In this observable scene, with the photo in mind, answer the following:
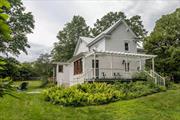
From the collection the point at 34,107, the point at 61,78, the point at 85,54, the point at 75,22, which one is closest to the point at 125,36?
the point at 85,54

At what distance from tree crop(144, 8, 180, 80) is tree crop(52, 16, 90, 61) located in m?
15.0

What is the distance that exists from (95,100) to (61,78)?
736 inches

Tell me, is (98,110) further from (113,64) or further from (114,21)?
(114,21)

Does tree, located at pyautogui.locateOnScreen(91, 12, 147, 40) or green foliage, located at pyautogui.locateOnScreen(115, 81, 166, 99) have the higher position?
tree, located at pyautogui.locateOnScreen(91, 12, 147, 40)

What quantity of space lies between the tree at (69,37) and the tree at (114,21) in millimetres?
1882

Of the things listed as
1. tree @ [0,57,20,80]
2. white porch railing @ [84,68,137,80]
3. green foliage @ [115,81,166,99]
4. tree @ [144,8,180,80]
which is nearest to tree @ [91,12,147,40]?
tree @ [144,8,180,80]

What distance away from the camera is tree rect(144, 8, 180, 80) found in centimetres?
3121

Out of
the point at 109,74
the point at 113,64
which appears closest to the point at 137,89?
the point at 109,74

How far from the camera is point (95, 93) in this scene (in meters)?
18.4

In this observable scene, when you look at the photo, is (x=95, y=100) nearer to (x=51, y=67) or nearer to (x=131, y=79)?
(x=131, y=79)

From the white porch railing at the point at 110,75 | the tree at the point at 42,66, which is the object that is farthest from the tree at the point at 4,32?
the tree at the point at 42,66

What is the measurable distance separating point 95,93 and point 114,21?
2986 centimetres

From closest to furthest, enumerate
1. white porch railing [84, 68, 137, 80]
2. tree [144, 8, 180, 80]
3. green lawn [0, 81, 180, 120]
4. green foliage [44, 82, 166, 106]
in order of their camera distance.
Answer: green lawn [0, 81, 180, 120] < green foliage [44, 82, 166, 106] < white porch railing [84, 68, 137, 80] < tree [144, 8, 180, 80]

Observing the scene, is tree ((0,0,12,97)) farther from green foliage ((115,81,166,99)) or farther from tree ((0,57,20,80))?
green foliage ((115,81,166,99))
